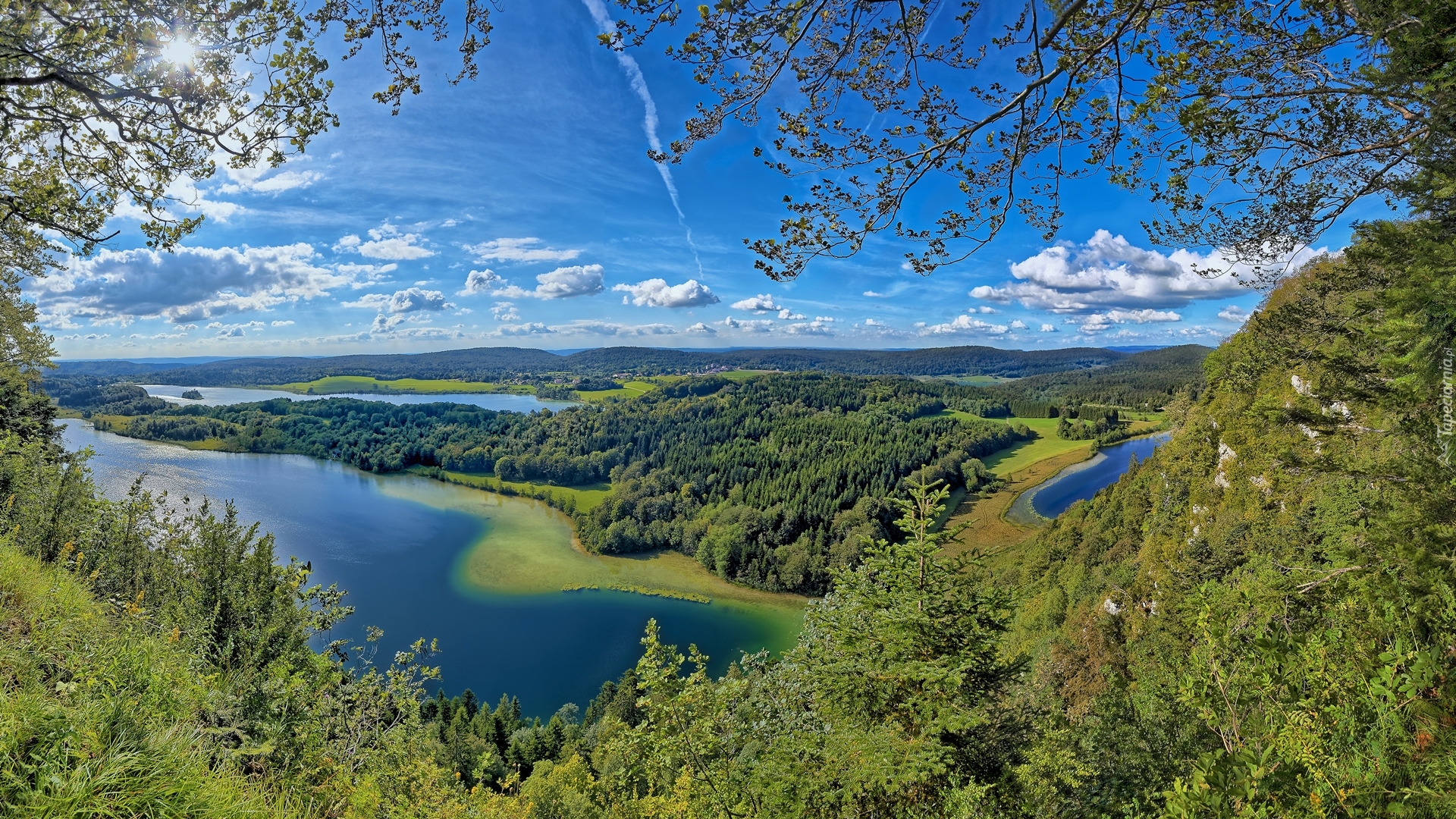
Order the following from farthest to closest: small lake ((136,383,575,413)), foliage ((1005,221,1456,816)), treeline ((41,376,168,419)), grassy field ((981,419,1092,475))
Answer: small lake ((136,383,575,413)) → treeline ((41,376,168,419)) → grassy field ((981,419,1092,475)) → foliage ((1005,221,1456,816))

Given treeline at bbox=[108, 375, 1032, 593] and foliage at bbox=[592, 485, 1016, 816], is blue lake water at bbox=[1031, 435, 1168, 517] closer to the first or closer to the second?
treeline at bbox=[108, 375, 1032, 593]

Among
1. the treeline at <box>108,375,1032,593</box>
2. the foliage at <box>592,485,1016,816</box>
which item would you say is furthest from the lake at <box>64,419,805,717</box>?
the foliage at <box>592,485,1016,816</box>

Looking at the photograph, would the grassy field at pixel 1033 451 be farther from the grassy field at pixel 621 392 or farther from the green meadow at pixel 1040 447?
the grassy field at pixel 621 392

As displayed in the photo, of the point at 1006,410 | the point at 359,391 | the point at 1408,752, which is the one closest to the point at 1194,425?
the point at 1408,752

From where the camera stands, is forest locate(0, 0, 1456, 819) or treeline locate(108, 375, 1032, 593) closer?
forest locate(0, 0, 1456, 819)

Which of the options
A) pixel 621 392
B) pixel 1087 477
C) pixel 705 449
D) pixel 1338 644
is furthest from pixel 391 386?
pixel 1338 644

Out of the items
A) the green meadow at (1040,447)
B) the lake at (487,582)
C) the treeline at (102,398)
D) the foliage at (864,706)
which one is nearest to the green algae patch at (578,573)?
the lake at (487,582)
